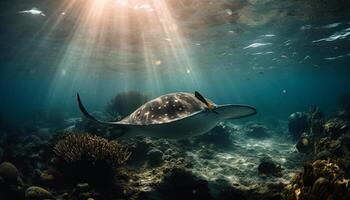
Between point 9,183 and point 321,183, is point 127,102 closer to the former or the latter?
point 9,183

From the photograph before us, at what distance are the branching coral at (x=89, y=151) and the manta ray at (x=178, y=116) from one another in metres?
0.78

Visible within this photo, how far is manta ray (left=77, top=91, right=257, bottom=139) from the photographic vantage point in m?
7.83

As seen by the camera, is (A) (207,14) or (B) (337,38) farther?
(B) (337,38)

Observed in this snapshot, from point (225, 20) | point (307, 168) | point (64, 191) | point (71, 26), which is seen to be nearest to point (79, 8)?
point (71, 26)

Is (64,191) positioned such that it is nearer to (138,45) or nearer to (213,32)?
(213,32)

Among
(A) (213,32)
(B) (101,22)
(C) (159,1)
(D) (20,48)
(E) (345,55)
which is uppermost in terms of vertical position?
(C) (159,1)

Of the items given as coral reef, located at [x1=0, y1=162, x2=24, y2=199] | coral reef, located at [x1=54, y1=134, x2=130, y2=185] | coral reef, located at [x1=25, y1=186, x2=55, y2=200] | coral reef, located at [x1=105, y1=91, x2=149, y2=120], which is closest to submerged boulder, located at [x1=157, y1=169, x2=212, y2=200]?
coral reef, located at [x1=54, y1=134, x2=130, y2=185]

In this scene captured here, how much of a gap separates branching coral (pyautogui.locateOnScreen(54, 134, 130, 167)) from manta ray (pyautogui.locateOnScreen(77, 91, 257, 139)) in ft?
2.57

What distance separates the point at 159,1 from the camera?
1753cm

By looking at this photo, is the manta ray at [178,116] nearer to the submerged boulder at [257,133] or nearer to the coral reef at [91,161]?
the coral reef at [91,161]

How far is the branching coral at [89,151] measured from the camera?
26.5 feet

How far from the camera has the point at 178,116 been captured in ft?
27.5

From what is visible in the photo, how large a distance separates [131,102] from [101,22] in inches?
279

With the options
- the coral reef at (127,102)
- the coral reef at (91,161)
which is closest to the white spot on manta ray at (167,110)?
the coral reef at (91,161)
